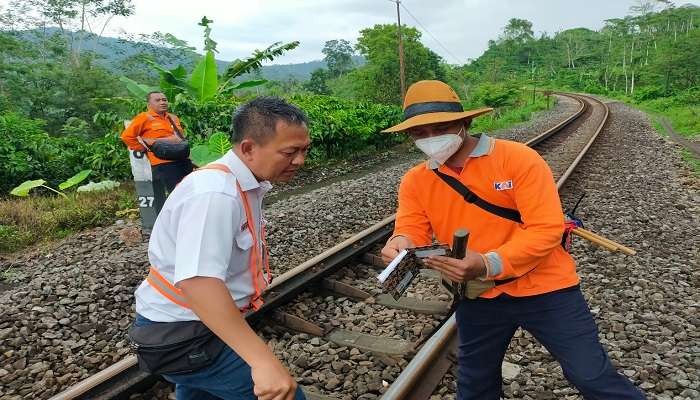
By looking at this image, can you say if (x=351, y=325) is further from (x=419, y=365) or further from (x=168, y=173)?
(x=168, y=173)

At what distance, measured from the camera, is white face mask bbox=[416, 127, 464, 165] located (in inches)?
83.8

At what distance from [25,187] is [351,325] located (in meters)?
7.76

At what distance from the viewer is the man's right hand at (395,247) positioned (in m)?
2.17

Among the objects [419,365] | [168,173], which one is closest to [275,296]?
[419,365]

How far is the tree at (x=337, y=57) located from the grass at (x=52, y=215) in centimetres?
6221

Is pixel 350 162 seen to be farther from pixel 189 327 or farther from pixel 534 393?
pixel 189 327

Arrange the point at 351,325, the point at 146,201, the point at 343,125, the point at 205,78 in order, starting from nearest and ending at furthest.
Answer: the point at 351,325 < the point at 146,201 < the point at 205,78 < the point at 343,125

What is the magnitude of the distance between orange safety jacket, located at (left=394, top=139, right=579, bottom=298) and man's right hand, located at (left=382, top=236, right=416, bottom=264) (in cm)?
5

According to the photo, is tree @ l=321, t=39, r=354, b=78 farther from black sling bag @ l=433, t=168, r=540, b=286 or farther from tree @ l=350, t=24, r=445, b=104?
black sling bag @ l=433, t=168, r=540, b=286

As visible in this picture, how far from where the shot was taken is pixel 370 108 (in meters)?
16.7

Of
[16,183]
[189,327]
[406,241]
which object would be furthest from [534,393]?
[16,183]

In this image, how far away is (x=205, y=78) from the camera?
11461 mm

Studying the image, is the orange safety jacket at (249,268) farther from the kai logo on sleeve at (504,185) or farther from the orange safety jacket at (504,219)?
the kai logo on sleeve at (504,185)

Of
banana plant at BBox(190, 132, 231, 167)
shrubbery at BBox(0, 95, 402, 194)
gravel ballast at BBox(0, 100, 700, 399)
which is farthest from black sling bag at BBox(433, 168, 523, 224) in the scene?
shrubbery at BBox(0, 95, 402, 194)
